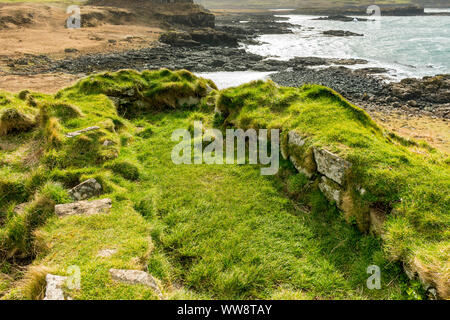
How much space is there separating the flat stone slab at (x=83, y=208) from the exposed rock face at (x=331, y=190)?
199 inches

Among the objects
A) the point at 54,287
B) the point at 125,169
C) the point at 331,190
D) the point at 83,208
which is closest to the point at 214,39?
the point at 125,169

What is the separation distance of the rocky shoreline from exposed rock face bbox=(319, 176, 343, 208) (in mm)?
18751

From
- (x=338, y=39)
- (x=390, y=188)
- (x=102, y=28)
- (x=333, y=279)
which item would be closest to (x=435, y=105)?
(x=390, y=188)

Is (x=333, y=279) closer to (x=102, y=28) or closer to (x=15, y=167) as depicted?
(x=15, y=167)

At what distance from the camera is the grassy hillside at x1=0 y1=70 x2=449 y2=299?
14.6ft

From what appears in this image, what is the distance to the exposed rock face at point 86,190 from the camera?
612 cm

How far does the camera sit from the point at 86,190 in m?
6.26

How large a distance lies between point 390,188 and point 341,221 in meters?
1.21

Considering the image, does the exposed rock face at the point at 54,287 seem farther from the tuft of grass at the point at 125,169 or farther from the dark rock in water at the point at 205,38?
the dark rock in water at the point at 205,38

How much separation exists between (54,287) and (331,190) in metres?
5.65

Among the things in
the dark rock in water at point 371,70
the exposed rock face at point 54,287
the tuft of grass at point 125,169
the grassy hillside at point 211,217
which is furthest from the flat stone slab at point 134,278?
the dark rock in water at point 371,70
